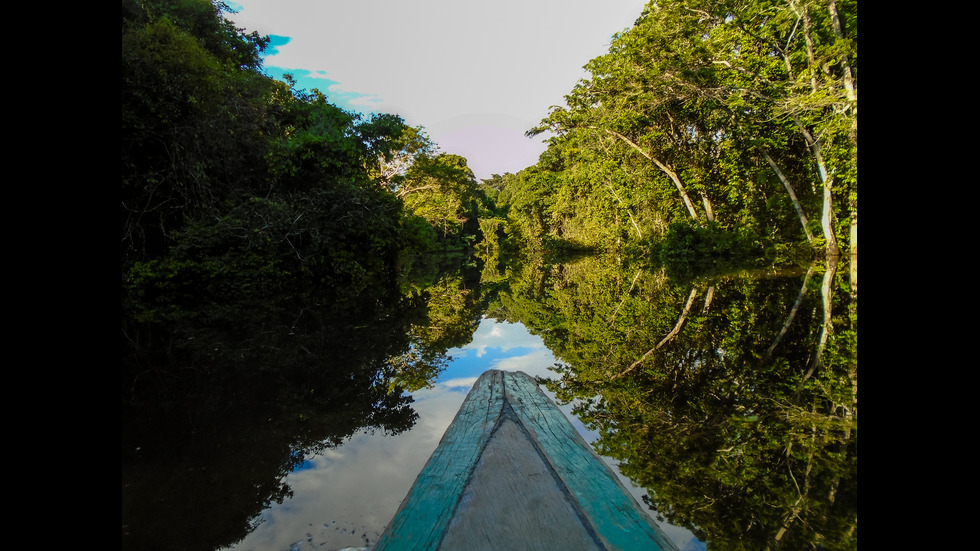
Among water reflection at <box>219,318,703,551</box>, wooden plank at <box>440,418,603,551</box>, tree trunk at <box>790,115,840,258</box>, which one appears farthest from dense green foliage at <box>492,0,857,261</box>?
wooden plank at <box>440,418,603,551</box>

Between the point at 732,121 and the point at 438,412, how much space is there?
13.3 meters

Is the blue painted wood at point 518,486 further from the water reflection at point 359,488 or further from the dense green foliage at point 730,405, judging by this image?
the dense green foliage at point 730,405

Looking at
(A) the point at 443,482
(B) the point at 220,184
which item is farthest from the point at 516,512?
(B) the point at 220,184

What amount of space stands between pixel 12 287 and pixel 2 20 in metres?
0.54

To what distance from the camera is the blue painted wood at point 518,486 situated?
3.34ft

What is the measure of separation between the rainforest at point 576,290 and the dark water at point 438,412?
21 millimetres

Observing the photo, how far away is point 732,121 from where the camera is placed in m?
12.3

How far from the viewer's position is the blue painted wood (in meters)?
1.02

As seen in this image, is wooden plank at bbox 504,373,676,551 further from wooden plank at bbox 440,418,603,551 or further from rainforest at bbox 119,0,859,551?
rainforest at bbox 119,0,859,551

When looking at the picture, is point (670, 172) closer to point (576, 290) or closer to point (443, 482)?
point (576, 290)

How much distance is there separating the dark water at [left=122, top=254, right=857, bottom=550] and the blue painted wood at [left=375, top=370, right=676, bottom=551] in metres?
0.59

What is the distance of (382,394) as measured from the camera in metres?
3.41

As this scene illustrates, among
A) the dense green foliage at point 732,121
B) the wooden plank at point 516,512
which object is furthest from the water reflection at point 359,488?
the dense green foliage at point 732,121
